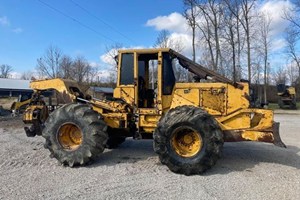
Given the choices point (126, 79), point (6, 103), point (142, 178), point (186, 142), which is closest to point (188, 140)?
point (186, 142)

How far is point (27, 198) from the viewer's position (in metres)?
5.38

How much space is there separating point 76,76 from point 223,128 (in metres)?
52.6

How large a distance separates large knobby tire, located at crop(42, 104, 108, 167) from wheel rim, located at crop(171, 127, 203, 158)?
1.59 meters

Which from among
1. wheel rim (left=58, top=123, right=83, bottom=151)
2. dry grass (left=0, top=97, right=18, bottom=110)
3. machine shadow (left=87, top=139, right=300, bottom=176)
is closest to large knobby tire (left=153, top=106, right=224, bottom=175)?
machine shadow (left=87, top=139, right=300, bottom=176)

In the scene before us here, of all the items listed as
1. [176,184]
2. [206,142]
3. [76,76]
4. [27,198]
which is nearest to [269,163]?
[206,142]

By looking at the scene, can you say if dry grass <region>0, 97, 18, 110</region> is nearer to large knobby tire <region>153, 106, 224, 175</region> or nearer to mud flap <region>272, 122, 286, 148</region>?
large knobby tire <region>153, 106, 224, 175</region>

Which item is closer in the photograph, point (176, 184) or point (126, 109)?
point (176, 184)

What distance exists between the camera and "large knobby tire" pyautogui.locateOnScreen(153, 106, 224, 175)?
6848 mm

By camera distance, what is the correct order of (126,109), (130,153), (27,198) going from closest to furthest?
(27,198), (126,109), (130,153)

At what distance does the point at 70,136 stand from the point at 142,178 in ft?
7.76

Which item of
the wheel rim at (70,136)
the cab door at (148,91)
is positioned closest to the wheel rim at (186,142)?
the cab door at (148,91)

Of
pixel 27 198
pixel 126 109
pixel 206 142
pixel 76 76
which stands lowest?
pixel 27 198

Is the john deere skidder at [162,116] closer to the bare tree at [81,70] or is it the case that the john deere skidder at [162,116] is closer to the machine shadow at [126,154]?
the machine shadow at [126,154]

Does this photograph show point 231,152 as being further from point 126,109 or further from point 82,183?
point 82,183
